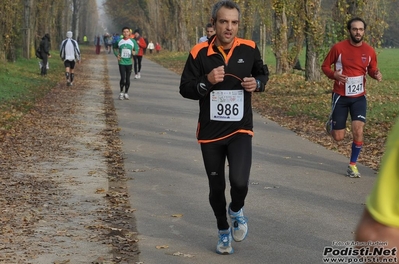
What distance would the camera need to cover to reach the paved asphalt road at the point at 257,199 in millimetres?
6348

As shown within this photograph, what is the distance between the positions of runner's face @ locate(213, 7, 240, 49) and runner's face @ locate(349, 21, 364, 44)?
3.70 meters

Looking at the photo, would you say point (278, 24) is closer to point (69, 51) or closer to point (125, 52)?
point (69, 51)

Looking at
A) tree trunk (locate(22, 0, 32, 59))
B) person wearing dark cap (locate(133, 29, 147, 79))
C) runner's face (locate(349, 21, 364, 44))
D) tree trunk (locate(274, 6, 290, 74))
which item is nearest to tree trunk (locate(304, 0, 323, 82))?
tree trunk (locate(274, 6, 290, 74))

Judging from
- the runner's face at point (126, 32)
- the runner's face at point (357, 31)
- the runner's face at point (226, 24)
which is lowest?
the runner's face at point (126, 32)

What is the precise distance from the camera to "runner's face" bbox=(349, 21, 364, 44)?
9234mm

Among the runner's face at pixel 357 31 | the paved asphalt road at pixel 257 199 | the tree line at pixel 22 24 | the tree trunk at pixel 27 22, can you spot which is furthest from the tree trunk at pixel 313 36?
the tree trunk at pixel 27 22

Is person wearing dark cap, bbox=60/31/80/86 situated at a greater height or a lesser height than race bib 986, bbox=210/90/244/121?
lesser

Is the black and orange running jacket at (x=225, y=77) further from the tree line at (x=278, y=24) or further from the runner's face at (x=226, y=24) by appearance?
the tree line at (x=278, y=24)

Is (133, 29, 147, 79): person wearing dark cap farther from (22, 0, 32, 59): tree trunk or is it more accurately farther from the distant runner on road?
the distant runner on road

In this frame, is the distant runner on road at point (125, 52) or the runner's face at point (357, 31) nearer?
→ the runner's face at point (357, 31)

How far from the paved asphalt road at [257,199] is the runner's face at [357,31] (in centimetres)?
161

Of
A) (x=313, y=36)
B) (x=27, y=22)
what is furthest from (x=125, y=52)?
(x=27, y=22)

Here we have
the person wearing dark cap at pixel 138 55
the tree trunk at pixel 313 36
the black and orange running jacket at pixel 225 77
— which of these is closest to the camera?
the black and orange running jacket at pixel 225 77

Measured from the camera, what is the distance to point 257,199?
8.29 meters
